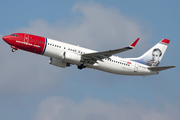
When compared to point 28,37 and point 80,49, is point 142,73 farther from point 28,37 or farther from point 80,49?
point 28,37

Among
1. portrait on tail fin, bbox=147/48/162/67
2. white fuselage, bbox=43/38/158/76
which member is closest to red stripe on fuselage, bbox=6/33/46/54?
white fuselage, bbox=43/38/158/76

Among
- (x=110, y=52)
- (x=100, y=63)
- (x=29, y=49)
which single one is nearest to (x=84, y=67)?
(x=100, y=63)

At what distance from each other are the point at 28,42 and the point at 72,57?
789cm

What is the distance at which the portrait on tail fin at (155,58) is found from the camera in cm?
6438

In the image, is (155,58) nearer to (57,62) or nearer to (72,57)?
(72,57)

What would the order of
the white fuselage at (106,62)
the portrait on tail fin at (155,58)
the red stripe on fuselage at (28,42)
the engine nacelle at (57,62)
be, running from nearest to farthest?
the red stripe on fuselage at (28,42) → the white fuselage at (106,62) → the engine nacelle at (57,62) → the portrait on tail fin at (155,58)

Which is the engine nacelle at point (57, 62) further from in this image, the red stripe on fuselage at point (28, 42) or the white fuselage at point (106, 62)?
the red stripe on fuselage at point (28, 42)

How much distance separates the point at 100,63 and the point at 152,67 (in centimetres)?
1065

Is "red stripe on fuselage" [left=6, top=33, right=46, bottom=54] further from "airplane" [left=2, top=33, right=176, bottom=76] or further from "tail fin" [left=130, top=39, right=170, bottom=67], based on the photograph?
"tail fin" [left=130, top=39, right=170, bottom=67]

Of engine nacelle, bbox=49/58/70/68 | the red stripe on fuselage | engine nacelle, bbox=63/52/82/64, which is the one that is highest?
the red stripe on fuselage

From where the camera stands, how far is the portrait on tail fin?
64375 mm

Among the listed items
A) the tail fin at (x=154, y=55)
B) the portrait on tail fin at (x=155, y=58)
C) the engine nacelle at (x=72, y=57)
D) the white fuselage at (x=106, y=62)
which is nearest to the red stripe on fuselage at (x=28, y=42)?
the white fuselage at (x=106, y=62)

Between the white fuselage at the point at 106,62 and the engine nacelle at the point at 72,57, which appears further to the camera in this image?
the white fuselage at the point at 106,62

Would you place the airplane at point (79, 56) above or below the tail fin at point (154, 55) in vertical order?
below
